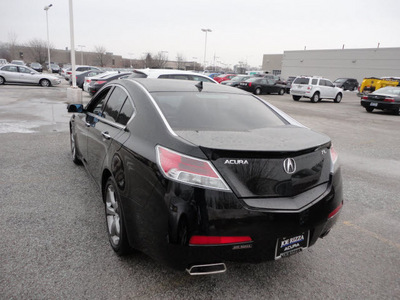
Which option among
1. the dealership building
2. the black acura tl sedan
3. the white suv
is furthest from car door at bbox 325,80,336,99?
the dealership building

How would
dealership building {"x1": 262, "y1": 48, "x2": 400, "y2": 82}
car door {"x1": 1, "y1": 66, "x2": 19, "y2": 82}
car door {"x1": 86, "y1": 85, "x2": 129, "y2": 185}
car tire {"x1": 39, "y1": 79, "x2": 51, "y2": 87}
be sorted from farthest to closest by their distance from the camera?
dealership building {"x1": 262, "y1": 48, "x2": 400, "y2": 82} → car tire {"x1": 39, "y1": 79, "x2": 51, "y2": 87} → car door {"x1": 1, "y1": 66, "x2": 19, "y2": 82} → car door {"x1": 86, "y1": 85, "x2": 129, "y2": 185}

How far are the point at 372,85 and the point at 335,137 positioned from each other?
1903 cm

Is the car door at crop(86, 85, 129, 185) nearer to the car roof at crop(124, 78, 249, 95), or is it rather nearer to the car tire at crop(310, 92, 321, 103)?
the car roof at crop(124, 78, 249, 95)

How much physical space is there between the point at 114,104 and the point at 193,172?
1.80 meters

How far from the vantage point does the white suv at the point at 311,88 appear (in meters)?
22.2

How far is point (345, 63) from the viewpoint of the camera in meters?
53.3

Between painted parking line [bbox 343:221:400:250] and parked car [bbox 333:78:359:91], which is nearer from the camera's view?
painted parking line [bbox 343:221:400:250]

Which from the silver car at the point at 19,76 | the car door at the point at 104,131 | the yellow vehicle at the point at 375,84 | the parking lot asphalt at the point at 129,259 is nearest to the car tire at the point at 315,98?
the yellow vehicle at the point at 375,84

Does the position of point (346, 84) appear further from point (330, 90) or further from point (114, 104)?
point (114, 104)

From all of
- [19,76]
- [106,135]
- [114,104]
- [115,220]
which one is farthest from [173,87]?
[19,76]

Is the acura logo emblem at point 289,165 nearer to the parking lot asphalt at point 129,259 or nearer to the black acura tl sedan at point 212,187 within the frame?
the black acura tl sedan at point 212,187

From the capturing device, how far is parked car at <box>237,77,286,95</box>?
2520 centimetres

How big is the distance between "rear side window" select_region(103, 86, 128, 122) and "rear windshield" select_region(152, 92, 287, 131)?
1.68 ft

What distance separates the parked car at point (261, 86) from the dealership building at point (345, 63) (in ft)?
96.9
